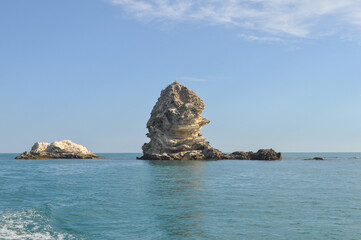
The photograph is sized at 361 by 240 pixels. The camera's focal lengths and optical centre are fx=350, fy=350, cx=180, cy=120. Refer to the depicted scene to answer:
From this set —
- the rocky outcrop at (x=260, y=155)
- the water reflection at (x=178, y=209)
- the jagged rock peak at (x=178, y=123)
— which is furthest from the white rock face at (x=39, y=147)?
the water reflection at (x=178, y=209)

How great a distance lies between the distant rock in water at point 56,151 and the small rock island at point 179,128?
29.5m

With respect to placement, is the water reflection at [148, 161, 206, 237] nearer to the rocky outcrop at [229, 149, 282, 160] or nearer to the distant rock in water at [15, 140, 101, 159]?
the rocky outcrop at [229, 149, 282, 160]

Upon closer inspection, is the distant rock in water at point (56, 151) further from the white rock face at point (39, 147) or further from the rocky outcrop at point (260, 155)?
the rocky outcrop at point (260, 155)

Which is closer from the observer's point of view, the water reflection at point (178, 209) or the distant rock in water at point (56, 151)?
the water reflection at point (178, 209)

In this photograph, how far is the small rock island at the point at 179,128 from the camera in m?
83.1

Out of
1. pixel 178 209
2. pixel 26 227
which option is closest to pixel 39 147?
pixel 178 209

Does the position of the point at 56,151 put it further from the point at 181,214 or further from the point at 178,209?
the point at 181,214

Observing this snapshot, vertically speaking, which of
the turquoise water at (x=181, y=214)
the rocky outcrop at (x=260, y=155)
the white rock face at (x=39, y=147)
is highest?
the white rock face at (x=39, y=147)

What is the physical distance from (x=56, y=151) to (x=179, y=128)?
148 ft

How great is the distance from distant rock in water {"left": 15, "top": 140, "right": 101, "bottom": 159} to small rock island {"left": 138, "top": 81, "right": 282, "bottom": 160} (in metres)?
29.5

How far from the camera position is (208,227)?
16.3m

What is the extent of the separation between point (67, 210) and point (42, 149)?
9304 cm

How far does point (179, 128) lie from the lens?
82875 mm

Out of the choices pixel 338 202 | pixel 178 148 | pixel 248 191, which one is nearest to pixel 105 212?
pixel 248 191
